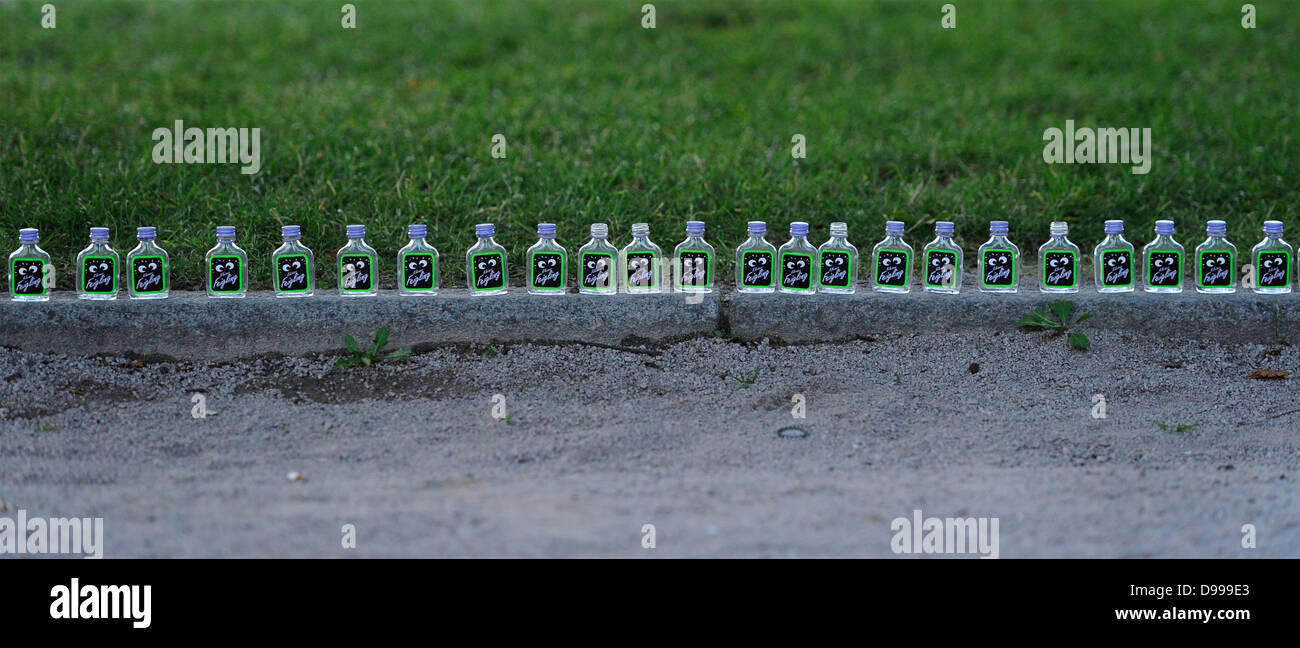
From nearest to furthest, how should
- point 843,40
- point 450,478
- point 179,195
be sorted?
point 450,478, point 179,195, point 843,40

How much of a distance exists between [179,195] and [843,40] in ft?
14.1

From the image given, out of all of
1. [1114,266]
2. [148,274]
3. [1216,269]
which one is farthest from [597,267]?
[1216,269]

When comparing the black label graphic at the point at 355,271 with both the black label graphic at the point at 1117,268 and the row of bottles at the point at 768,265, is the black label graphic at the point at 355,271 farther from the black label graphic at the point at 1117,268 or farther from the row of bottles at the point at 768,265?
the black label graphic at the point at 1117,268

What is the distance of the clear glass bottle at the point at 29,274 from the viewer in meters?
3.99

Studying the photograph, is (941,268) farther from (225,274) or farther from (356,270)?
(225,274)

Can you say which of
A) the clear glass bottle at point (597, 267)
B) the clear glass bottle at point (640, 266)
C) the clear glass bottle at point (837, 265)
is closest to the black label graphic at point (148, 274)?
the clear glass bottle at point (597, 267)

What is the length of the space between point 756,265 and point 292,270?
1.60 meters

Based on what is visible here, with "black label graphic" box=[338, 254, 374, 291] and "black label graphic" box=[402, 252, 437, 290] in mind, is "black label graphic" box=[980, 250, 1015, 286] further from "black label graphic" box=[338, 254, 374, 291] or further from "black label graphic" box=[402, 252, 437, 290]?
"black label graphic" box=[338, 254, 374, 291]

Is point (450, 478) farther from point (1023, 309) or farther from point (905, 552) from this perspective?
point (1023, 309)

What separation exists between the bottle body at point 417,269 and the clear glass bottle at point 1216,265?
2669 millimetres

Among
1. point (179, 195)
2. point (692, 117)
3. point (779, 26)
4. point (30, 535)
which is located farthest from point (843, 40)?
point (30, 535)

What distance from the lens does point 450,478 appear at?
3.04 metres

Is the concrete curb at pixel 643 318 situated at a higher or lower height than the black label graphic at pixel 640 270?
lower

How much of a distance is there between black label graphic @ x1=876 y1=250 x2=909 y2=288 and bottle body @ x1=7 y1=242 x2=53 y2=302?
2.85 metres
